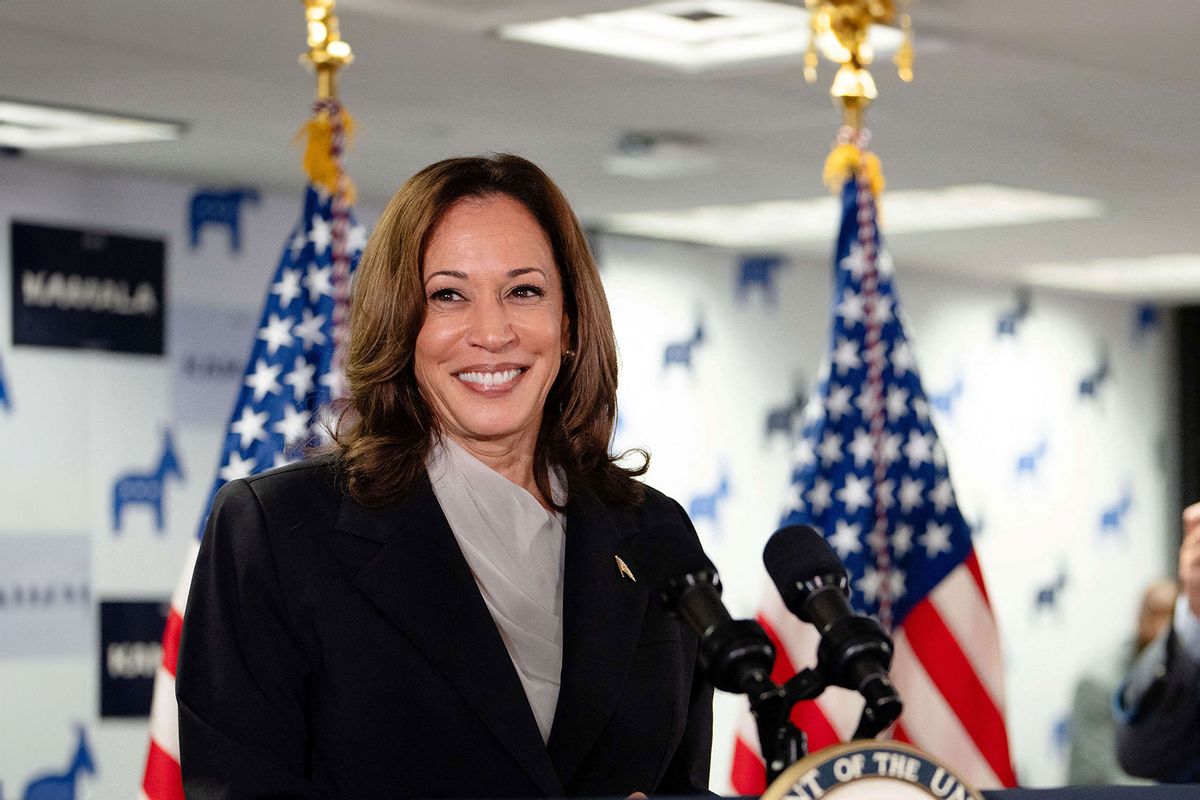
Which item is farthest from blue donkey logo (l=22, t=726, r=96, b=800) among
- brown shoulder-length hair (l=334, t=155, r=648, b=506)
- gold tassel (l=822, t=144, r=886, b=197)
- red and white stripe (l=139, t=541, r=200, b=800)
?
brown shoulder-length hair (l=334, t=155, r=648, b=506)

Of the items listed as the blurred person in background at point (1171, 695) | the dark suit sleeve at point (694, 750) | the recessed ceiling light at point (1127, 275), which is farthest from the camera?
the recessed ceiling light at point (1127, 275)

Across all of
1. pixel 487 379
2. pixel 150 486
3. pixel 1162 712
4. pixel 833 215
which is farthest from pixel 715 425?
pixel 487 379

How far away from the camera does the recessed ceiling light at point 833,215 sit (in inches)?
280

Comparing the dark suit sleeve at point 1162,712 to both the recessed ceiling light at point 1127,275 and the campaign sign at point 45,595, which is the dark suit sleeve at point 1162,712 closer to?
the campaign sign at point 45,595

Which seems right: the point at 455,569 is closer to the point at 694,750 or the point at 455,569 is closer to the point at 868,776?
the point at 694,750

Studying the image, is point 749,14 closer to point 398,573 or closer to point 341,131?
point 341,131

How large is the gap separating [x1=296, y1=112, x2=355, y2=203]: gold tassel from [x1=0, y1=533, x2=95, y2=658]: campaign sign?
302 centimetres

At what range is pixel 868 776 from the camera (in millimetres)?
1097

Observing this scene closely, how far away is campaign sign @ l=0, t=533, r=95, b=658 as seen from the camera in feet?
19.0

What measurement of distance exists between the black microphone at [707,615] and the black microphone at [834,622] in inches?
1.8

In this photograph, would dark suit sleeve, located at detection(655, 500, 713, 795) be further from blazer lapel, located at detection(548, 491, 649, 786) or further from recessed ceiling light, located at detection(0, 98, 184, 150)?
recessed ceiling light, located at detection(0, 98, 184, 150)

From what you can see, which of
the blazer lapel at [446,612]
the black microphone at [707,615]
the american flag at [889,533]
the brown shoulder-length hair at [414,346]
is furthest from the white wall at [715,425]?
the black microphone at [707,615]

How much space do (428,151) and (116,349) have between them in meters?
1.28

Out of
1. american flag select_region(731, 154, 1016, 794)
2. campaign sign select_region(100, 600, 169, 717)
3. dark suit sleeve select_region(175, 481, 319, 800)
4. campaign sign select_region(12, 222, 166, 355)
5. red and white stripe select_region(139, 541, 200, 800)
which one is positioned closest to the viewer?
dark suit sleeve select_region(175, 481, 319, 800)
